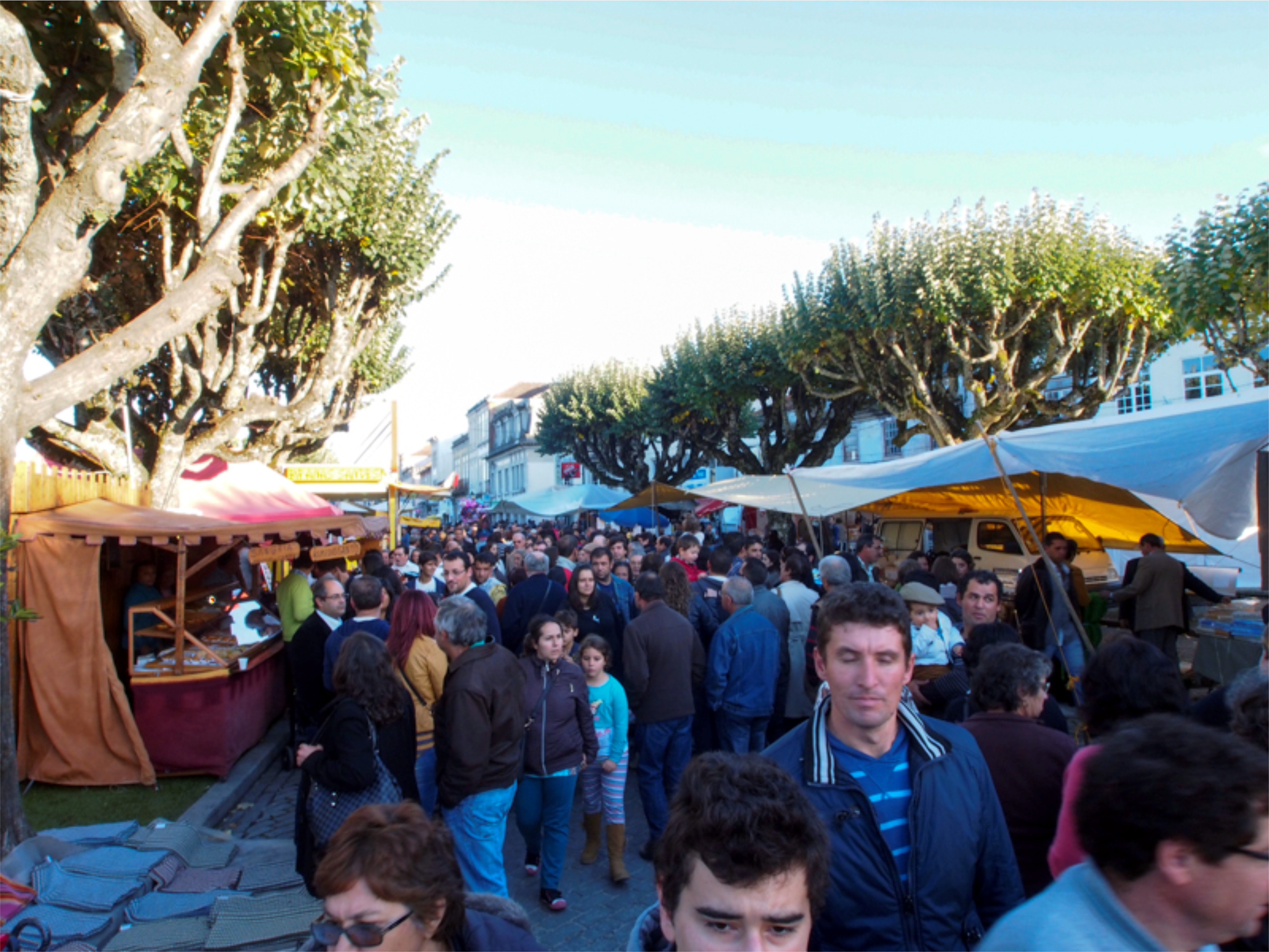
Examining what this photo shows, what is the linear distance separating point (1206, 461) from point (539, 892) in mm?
4888

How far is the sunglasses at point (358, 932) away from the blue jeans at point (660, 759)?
11.4 feet

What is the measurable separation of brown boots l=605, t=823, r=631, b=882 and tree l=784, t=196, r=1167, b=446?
15035mm

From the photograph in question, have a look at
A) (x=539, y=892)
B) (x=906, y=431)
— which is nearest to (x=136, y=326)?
(x=539, y=892)

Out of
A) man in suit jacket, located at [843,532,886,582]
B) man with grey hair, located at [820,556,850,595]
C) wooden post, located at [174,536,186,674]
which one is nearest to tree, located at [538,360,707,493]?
man in suit jacket, located at [843,532,886,582]

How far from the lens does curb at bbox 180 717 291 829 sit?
20.5 feet

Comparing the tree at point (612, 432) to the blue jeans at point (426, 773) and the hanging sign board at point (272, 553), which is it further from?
the blue jeans at point (426, 773)

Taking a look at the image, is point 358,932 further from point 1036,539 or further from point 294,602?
point 294,602

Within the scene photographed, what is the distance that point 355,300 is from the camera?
15961 mm

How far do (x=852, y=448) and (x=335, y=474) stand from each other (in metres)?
23.1

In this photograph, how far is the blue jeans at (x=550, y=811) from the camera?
4.76 meters

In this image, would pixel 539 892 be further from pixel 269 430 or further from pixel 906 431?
pixel 906 431

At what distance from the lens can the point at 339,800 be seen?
3.68 metres

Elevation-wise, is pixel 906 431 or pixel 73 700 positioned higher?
pixel 906 431

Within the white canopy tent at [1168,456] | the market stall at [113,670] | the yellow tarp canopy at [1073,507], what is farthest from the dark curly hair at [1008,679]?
the market stall at [113,670]
